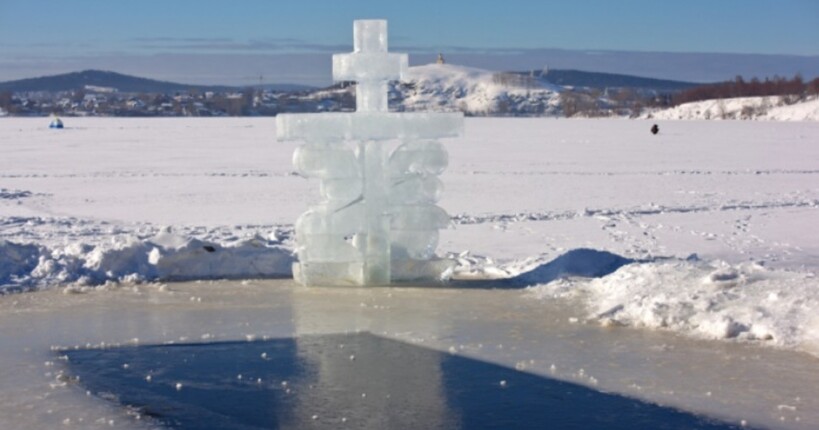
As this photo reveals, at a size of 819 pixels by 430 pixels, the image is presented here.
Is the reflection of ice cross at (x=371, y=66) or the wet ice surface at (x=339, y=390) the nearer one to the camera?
the wet ice surface at (x=339, y=390)

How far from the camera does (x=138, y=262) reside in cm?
1117

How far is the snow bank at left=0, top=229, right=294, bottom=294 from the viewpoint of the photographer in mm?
10891

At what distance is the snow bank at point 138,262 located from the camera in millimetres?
10891

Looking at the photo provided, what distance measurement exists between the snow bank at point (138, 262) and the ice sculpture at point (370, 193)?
3.16 ft

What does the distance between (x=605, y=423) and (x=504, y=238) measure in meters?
8.12

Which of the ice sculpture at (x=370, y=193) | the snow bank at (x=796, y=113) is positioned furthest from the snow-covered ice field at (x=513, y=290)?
the snow bank at (x=796, y=113)

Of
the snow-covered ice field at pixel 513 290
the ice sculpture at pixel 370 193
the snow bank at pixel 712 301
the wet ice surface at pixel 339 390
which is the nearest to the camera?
the wet ice surface at pixel 339 390

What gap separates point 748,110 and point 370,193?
103 metres

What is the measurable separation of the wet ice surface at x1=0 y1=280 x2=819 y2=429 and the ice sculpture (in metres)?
0.28

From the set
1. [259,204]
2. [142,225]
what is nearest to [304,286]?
[142,225]

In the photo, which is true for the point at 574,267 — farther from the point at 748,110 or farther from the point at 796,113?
the point at 748,110

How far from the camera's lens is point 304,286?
Result: 10.5m

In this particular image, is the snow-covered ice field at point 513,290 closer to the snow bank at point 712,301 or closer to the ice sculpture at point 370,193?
the snow bank at point 712,301

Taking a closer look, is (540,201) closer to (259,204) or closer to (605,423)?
(259,204)
